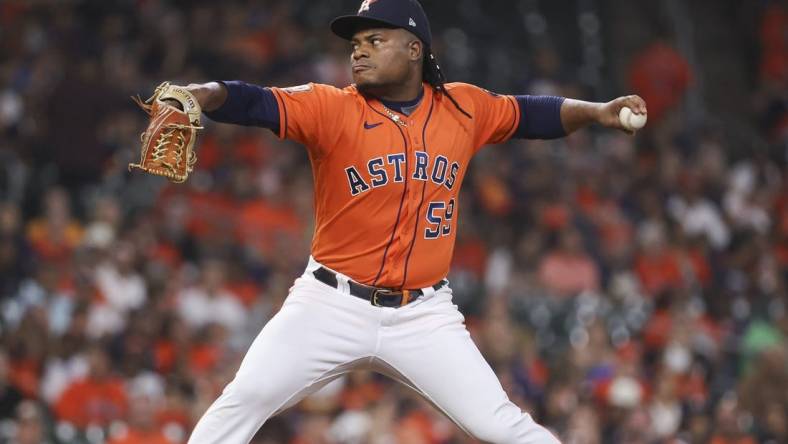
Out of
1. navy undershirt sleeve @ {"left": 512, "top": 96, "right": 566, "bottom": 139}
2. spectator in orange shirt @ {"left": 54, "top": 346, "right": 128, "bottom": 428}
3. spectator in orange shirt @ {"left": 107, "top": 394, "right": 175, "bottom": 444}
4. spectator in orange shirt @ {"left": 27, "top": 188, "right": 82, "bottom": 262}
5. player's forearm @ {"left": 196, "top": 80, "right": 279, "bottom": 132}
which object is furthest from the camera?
spectator in orange shirt @ {"left": 27, "top": 188, "right": 82, "bottom": 262}

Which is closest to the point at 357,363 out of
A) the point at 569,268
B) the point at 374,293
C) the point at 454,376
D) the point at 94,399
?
the point at 374,293

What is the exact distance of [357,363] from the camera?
5.11 metres

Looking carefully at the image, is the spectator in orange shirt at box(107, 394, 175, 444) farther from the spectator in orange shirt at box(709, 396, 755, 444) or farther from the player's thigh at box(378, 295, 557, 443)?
the player's thigh at box(378, 295, 557, 443)

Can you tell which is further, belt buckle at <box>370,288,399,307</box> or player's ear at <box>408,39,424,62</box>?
player's ear at <box>408,39,424,62</box>

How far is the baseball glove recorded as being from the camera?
4625mm

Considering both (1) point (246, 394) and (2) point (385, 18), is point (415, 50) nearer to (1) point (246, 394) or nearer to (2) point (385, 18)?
(2) point (385, 18)

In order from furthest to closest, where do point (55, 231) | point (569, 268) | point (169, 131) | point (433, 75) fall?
point (569, 268) → point (55, 231) → point (433, 75) → point (169, 131)

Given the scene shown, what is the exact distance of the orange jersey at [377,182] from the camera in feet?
16.7

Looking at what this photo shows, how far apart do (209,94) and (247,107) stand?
0.68ft

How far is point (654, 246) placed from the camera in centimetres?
1189

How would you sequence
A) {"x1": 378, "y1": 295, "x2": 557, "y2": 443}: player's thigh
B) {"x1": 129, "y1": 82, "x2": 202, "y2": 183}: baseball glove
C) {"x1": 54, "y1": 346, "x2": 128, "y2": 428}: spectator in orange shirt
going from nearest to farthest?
{"x1": 129, "y1": 82, "x2": 202, "y2": 183}: baseball glove < {"x1": 378, "y1": 295, "x2": 557, "y2": 443}: player's thigh < {"x1": 54, "y1": 346, "x2": 128, "y2": 428}: spectator in orange shirt

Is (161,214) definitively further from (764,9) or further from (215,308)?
(764,9)

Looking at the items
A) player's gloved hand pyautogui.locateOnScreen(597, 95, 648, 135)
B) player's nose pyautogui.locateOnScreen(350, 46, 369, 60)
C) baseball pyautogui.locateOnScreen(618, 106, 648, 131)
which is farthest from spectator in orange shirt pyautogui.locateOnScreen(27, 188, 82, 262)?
baseball pyautogui.locateOnScreen(618, 106, 648, 131)

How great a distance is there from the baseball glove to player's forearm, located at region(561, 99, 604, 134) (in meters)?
1.61
